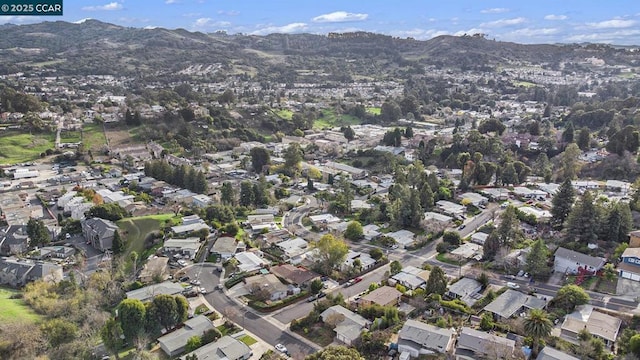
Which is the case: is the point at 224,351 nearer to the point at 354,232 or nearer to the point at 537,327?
the point at 537,327

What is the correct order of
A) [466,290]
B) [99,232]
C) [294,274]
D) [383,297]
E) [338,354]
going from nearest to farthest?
[338,354] < [383,297] < [466,290] < [294,274] < [99,232]

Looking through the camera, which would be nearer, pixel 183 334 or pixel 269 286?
pixel 183 334

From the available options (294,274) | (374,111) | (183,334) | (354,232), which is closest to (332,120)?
(374,111)

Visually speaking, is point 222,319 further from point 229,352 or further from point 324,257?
point 324,257

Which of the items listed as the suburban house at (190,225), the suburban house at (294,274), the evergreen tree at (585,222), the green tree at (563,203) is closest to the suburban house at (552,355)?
the suburban house at (294,274)

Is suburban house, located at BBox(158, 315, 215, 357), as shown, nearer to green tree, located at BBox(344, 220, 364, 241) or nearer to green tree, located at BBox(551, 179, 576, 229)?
green tree, located at BBox(344, 220, 364, 241)

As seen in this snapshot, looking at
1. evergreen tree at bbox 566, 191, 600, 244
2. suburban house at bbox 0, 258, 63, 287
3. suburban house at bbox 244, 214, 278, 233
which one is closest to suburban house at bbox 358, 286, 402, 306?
suburban house at bbox 244, 214, 278, 233
